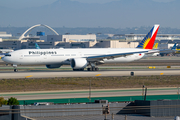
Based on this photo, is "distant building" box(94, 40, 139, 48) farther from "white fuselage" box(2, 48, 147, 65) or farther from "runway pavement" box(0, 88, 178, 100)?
"runway pavement" box(0, 88, 178, 100)

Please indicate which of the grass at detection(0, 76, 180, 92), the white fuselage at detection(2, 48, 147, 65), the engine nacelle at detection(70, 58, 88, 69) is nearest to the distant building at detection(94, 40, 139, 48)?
the white fuselage at detection(2, 48, 147, 65)

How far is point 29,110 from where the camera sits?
2147 cm

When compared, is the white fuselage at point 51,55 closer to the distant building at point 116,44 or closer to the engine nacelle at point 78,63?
the engine nacelle at point 78,63

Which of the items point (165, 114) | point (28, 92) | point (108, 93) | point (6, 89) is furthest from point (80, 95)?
point (165, 114)

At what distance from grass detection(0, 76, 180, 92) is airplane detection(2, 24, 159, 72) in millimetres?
11614

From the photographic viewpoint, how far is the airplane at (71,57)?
57.2m

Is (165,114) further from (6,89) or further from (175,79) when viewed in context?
(175,79)

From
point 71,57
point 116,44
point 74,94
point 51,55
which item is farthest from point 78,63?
point 116,44

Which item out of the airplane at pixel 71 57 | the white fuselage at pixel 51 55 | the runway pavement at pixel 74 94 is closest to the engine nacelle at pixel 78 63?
the airplane at pixel 71 57

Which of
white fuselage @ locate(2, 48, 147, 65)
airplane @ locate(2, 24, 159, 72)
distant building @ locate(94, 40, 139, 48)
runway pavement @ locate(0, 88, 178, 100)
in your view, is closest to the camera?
runway pavement @ locate(0, 88, 178, 100)

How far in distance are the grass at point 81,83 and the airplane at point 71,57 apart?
38.1 feet

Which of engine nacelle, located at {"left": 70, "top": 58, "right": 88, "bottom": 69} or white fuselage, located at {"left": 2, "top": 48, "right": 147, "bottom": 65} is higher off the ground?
white fuselage, located at {"left": 2, "top": 48, "right": 147, "bottom": 65}

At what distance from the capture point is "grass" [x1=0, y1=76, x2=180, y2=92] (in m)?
39.8

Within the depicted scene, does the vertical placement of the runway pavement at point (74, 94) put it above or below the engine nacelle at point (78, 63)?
below
